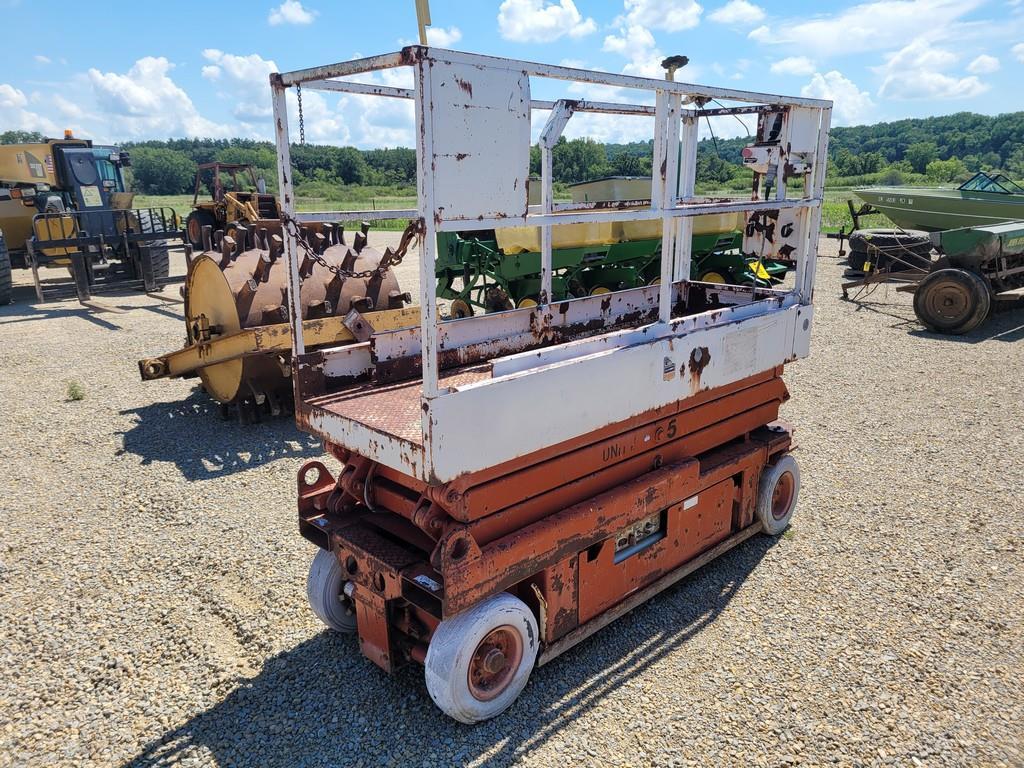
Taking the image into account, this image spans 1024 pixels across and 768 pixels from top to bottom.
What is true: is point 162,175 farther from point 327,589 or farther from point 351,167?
point 327,589

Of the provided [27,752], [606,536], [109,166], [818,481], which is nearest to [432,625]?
[606,536]

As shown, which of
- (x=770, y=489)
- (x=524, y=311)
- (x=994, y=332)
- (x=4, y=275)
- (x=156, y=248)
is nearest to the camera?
(x=524, y=311)

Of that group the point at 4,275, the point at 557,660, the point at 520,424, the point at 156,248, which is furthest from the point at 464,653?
the point at 156,248

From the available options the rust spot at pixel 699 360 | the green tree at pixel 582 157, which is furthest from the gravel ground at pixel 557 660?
the green tree at pixel 582 157

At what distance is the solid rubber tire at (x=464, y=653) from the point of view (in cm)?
317

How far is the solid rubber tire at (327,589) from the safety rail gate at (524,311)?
795 millimetres

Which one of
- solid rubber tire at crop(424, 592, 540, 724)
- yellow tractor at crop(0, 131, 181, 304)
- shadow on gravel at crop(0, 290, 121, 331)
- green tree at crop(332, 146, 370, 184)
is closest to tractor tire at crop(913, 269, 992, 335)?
solid rubber tire at crop(424, 592, 540, 724)

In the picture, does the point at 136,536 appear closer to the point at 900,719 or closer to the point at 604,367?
the point at 604,367

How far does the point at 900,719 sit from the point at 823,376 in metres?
6.17

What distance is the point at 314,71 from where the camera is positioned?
3.21 meters

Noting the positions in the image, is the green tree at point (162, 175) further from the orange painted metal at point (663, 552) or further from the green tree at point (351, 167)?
the orange painted metal at point (663, 552)

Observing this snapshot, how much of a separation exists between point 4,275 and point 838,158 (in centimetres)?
7340

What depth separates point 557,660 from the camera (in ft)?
12.7

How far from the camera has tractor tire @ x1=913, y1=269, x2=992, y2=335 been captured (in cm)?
1072
